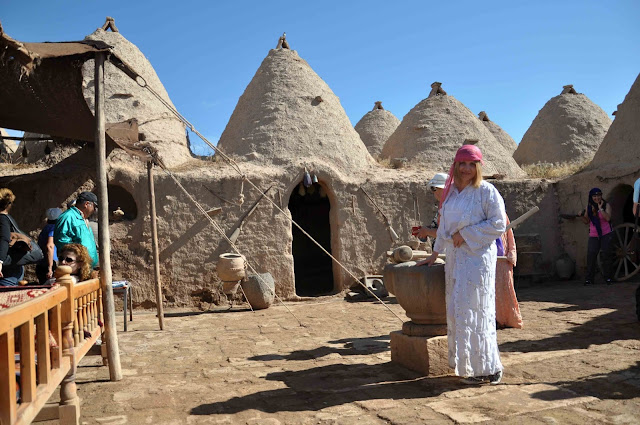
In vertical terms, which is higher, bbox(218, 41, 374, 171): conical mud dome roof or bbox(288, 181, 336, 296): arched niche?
bbox(218, 41, 374, 171): conical mud dome roof

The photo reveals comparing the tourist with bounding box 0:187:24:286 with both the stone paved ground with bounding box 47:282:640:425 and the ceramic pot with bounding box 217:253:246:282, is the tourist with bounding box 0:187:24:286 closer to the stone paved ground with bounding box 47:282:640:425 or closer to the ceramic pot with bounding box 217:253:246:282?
the stone paved ground with bounding box 47:282:640:425

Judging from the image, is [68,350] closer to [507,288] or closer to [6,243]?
[6,243]

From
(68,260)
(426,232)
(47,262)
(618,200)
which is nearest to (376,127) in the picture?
(618,200)

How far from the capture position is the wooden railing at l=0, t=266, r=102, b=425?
1.63 metres

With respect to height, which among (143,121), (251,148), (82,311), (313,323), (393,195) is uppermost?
(143,121)

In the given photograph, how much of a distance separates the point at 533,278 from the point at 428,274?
26.9ft

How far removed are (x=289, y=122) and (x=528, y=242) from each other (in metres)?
5.85

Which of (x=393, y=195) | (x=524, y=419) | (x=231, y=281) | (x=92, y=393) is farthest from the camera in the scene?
(x=393, y=195)

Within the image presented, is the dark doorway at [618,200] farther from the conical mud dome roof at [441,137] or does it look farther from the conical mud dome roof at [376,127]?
the conical mud dome roof at [376,127]

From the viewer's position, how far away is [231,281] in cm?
816

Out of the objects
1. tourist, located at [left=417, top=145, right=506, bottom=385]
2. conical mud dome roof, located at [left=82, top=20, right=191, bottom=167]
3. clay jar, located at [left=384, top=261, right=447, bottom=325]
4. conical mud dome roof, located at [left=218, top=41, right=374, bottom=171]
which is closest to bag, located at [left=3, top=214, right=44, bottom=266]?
clay jar, located at [left=384, top=261, right=447, bottom=325]

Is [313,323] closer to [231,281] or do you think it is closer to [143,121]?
[231,281]

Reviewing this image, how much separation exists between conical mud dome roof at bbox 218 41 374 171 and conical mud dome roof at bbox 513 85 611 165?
8029 millimetres

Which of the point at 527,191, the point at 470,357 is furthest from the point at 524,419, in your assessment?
the point at 527,191
